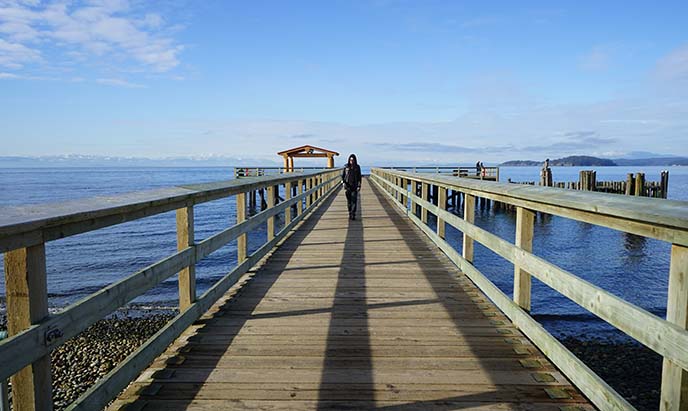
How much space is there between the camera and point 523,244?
3473 millimetres

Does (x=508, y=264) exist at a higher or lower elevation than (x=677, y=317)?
lower

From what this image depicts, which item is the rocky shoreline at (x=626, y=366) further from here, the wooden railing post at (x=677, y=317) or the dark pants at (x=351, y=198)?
the wooden railing post at (x=677, y=317)

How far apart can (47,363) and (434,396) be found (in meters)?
1.94

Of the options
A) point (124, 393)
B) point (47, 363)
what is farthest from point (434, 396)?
point (47, 363)

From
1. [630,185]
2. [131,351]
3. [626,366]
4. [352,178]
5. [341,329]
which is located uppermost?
[352,178]

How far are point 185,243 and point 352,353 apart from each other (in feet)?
5.04

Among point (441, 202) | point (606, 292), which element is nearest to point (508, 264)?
point (441, 202)

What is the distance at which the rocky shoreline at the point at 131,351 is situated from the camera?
23.8 ft

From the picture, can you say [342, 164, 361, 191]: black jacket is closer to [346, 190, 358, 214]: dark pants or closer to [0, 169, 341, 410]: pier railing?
[346, 190, 358, 214]: dark pants

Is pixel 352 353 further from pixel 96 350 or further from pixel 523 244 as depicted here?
pixel 96 350

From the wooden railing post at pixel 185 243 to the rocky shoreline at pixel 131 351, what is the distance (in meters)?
4.19

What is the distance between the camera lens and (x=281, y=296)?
15.8 ft

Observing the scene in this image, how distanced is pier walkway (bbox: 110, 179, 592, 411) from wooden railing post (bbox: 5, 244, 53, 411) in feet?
2.27

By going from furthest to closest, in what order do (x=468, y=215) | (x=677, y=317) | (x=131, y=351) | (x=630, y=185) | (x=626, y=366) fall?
(x=630, y=185)
(x=626, y=366)
(x=131, y=351)
(x=468, y=215)
(x=677, y=317)
